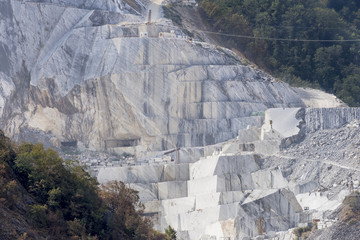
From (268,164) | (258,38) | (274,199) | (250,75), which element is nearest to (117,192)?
(274,199)

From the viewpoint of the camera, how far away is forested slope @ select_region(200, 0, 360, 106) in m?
72.5

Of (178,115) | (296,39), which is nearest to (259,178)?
(178,115)

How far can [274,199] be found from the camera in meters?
48.8

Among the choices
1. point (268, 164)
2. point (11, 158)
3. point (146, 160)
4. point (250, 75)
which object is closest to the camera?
point (11, 158)

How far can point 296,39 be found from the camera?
248 ft

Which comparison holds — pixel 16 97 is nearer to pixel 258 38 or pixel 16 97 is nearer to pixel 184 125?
pixel 184 125

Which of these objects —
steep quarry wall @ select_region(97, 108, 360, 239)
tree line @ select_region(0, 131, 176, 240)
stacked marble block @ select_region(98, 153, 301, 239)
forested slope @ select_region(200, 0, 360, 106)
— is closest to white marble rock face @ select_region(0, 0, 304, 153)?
steep quarry wall @ select_region(97, 108, 360, 239)

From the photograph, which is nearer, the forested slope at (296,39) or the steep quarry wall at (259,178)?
the steep quarry wall at (259,178)

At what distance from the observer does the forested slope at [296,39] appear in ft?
238

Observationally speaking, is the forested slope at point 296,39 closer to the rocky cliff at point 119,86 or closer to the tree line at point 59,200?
the rocky cliff at point 119,86

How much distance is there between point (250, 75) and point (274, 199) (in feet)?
49.5

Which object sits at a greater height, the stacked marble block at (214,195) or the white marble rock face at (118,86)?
the white marble rock face at (118,86)

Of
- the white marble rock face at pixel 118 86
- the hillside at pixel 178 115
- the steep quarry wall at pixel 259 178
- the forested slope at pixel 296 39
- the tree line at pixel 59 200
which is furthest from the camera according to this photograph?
the forested slope at pixel 296 39

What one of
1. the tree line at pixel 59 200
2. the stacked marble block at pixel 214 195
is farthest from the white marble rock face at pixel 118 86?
the tree line at pixel 59 200
